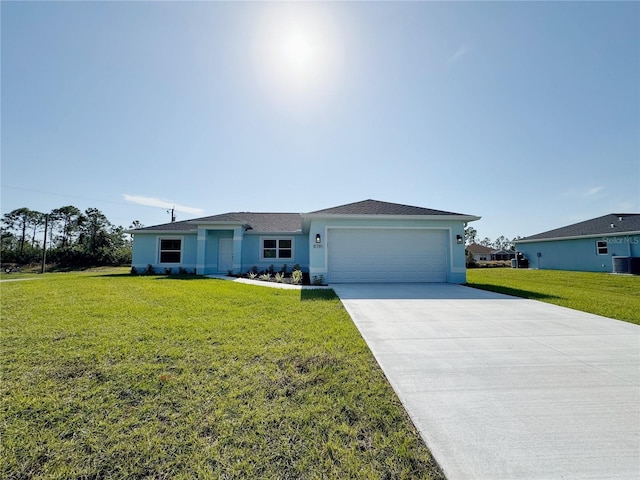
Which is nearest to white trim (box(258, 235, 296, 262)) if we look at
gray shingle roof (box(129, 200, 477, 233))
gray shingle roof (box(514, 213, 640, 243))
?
gray shingle roof (box(129, 200, 477, 233))

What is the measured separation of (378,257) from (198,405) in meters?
9.42

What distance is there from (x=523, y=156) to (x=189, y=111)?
16655 mm

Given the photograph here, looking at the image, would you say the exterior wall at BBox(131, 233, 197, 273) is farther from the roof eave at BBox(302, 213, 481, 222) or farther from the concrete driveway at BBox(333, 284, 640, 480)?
the concrete driveway at BBox(333, 284, 640, 480)

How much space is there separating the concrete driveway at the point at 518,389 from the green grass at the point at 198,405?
13.2 inches

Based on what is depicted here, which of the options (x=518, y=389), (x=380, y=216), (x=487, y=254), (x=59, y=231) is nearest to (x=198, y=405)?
(x=518, y=389)

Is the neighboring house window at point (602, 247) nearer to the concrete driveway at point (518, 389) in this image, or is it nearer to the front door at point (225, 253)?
the concrete driveway at point (518, 389)

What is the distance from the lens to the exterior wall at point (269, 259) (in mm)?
15773

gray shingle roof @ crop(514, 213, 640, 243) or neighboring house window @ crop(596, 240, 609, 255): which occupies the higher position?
gray shingle roof @ crop(514, 213, 640, 243)

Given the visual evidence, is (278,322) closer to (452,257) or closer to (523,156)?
(452,257)

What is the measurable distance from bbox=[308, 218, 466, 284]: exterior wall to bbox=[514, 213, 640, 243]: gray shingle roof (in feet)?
49.8

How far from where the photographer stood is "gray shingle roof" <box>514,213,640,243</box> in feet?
58.0

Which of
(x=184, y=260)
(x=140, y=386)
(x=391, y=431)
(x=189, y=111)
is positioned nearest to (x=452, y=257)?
(x=391, y=431)

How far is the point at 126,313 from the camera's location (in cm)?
556

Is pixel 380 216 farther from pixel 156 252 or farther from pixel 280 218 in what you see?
pixel 156 252
